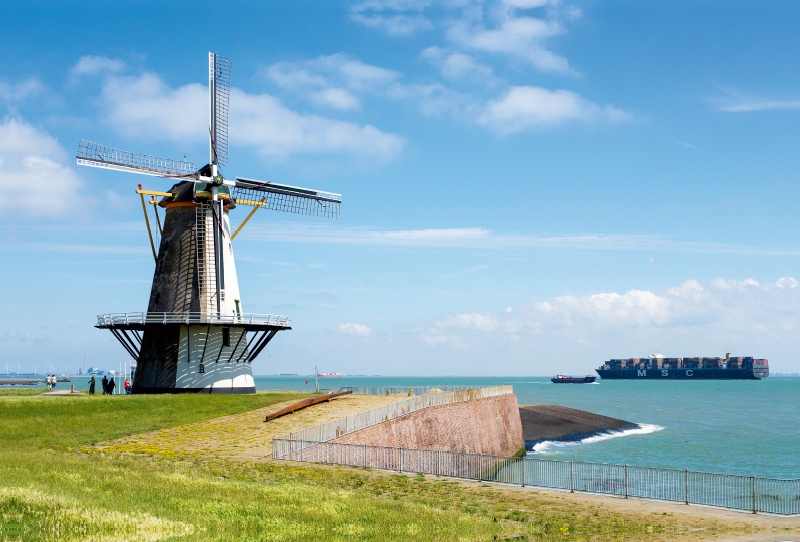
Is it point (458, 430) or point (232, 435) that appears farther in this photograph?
point (458, 430)

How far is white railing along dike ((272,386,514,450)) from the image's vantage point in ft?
105

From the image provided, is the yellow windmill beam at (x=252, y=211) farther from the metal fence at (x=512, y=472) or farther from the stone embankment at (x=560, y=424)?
the stone embankment at (x=560, y=424)

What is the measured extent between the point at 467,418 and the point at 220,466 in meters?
24.6

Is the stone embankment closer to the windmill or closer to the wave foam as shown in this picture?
the wave foam

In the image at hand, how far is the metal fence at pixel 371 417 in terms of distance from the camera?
32.2 m

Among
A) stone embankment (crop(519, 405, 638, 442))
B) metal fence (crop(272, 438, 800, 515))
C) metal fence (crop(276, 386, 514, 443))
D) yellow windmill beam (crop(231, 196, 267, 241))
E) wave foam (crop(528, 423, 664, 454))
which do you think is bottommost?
wave foam (crop(528, 423, 664, 454))

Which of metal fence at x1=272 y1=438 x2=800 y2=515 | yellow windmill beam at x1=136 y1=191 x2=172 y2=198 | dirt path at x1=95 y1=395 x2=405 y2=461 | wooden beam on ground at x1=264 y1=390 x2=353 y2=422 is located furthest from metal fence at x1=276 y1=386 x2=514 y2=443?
yellow windmill beam at x1=136 y1=191 x2=172 y2=198

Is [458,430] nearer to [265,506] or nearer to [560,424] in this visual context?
[265,506]

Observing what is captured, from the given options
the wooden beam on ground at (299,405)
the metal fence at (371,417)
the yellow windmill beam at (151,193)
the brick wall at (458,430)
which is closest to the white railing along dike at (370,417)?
the metal fence at (371,417)

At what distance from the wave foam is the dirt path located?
24.2 metres

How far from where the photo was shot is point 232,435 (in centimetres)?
3522

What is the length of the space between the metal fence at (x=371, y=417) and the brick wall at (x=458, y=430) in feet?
0.93

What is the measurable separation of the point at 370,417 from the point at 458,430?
1196 centimetres

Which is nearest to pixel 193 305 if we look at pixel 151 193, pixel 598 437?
pixel 151 193
